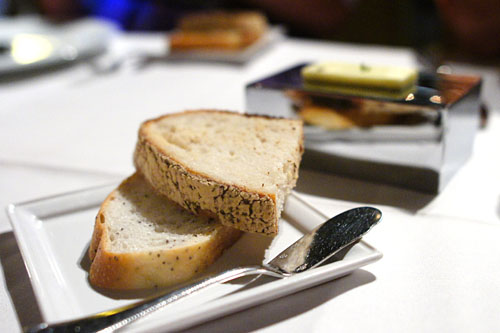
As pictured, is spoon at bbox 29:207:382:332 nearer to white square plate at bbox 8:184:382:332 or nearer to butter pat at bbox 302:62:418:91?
white square plate at bbox 8:184:382:332

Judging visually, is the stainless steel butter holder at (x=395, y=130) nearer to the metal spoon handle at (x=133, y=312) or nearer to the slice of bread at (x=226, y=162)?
the slice of bread at (x=226, y=162)

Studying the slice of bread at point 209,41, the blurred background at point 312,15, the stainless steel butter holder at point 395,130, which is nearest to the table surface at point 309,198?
the stainless steel butter holder at point 395,130

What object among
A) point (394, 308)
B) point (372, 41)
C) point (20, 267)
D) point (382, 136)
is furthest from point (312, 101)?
point (372, 41)

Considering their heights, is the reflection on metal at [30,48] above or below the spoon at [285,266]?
above

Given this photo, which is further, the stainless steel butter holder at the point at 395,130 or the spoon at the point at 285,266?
the stainless steel butter holder at the point at 395,130

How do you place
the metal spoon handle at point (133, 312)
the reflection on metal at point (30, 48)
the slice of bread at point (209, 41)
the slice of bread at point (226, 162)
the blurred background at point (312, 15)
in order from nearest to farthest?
the metal spoon handle at point (133, 312) < the slice of bread at point (226, 162) < the reflection on metal at point (30, 48) < the slice of bread at point (209, 41) < the blurred background at point (312, 15)

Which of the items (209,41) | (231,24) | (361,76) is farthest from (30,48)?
(361,76)

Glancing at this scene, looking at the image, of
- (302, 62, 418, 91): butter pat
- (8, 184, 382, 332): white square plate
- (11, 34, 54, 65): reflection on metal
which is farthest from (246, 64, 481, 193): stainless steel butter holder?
(11, 34, 54, 65): reflection on metal

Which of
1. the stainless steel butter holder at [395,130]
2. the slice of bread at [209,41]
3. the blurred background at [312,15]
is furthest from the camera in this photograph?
the blurred background at [312,15]
